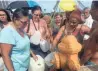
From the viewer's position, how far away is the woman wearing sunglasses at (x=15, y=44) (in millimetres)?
3023

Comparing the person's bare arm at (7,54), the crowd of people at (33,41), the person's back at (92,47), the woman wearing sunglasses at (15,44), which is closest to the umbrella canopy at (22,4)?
the crowd of people at (33,41)

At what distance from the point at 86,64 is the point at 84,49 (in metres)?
0.17

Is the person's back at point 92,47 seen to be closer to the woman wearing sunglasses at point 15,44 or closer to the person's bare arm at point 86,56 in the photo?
the person's bare arm at point 86,56

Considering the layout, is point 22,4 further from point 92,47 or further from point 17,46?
point 92,47

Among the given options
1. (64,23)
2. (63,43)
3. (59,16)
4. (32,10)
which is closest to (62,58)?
(63,43)

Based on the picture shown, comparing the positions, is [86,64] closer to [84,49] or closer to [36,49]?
[84,49]

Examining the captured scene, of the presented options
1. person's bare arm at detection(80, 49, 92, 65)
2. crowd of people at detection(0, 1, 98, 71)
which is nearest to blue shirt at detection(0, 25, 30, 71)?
crowd of people at detection(0, 1, 98, 71)

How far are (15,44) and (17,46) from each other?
34mm

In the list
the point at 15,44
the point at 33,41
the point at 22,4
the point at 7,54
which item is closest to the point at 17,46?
the point at 15,44

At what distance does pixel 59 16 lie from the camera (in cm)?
558

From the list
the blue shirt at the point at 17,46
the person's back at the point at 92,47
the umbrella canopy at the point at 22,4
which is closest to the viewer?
the person's back at the point at 92,47

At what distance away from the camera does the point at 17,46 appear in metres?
3.09

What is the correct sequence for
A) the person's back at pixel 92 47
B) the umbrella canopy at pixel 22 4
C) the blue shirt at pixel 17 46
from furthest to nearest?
the umbrella canopy at pixel 22 4, the blue shirt at pixel 17 46, the person's back at pixel 92 47

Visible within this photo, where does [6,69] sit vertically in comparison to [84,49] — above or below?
below
